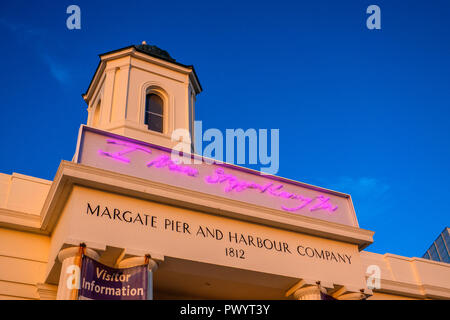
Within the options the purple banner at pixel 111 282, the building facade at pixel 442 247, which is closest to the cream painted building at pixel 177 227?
the purple banner at pixel 111 282

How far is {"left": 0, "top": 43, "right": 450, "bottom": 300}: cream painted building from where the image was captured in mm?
11484

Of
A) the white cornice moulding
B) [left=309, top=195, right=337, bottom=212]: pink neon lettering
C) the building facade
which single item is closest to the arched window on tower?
the white cornice moulding

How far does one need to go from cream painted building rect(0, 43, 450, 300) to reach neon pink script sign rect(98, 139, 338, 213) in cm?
3

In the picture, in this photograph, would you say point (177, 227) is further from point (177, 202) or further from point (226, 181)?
point (226, 181)

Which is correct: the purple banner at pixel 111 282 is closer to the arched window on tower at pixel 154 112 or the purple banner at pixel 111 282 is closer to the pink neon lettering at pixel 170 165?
the pink neon lettering at pixel 170 165

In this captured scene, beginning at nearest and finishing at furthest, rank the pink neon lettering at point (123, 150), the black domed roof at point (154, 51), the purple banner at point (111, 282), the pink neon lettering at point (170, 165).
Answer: the purple banner at point (111, 282), the pink neon lettering at point (123, 150), the pink neon lettering at point (170, 165), the black domed roof at point (154, 51)

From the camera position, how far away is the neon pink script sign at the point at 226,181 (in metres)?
Result: 13.1

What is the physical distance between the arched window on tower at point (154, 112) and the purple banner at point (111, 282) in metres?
8.10

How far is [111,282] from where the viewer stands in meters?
10.6

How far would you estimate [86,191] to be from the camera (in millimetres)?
11617

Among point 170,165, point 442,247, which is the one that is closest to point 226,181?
point 170,165
